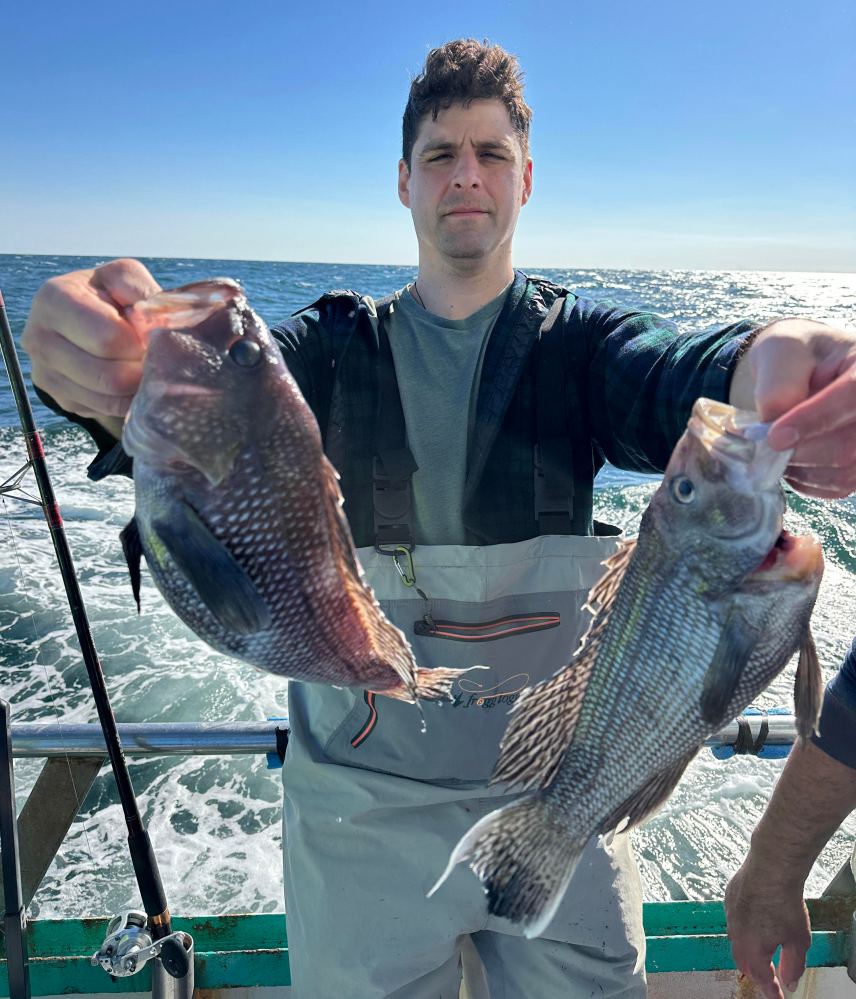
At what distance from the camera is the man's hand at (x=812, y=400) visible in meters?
1.31

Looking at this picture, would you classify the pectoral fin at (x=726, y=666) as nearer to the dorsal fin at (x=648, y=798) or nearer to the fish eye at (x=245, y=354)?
the dorsal fin at (x=648, y=798)

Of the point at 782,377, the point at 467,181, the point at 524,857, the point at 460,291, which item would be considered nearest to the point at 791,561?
the point at 782,377

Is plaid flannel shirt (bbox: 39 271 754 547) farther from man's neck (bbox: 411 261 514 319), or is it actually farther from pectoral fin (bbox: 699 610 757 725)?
pectoral fin (bbox: 699 610 757 725)


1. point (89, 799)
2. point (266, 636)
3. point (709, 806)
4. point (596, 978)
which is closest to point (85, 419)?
point (266, 636)

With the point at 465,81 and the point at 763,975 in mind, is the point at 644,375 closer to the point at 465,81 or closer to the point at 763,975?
the point at 465,81

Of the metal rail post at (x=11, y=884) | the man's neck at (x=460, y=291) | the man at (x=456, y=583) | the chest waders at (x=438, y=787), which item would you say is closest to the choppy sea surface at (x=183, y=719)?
the chest waders at (x=438, y=787)

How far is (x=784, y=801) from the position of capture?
2.30m

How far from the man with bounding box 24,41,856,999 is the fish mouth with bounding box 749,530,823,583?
26.6 inches

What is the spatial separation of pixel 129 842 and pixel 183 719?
159 inches

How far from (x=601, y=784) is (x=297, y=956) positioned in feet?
4.71

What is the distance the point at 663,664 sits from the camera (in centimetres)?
155

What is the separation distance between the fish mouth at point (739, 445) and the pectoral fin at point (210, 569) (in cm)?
93

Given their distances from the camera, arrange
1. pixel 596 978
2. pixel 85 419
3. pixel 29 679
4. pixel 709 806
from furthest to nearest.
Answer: pixel 29 679, pixel 709 806, pixel 596 978, pixel 85 419

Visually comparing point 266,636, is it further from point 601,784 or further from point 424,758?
point 424,758
